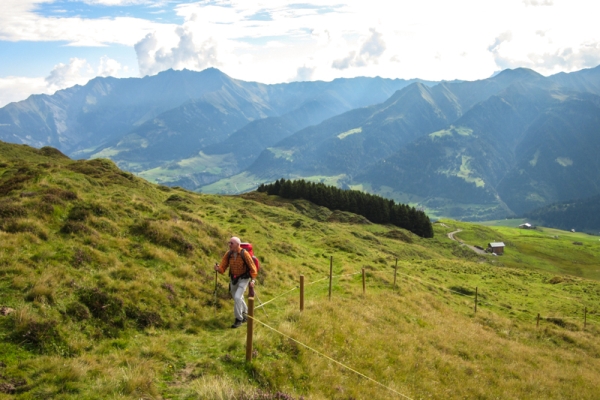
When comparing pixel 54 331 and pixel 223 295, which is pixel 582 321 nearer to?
pixel 223 295

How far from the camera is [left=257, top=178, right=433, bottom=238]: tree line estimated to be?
10775 cm

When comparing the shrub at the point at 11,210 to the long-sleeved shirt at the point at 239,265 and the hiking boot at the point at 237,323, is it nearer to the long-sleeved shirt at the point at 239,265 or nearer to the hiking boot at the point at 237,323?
the long-sleeved shirt at the point at 239,265

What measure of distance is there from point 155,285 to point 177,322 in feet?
8.14

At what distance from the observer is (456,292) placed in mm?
36469

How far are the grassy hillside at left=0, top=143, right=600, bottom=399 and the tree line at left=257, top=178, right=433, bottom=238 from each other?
247 ft

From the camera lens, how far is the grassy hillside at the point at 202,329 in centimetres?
1061

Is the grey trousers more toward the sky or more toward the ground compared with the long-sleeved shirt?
more toward the ground

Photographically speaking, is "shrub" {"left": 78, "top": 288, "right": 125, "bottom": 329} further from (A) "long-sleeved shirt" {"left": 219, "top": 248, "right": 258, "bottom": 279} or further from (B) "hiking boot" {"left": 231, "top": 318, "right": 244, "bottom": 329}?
(B) "hiking boot" {"left": 231, "top": 318, "right": 244, "bottom": 329}

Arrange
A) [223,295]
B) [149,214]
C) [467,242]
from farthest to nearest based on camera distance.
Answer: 1. [467,242]
2. [149,214]
3. [223,295]

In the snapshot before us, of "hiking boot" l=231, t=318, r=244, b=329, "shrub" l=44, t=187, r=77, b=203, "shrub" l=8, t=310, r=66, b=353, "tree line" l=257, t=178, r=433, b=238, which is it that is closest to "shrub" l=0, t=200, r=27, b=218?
"shrub" l=44, t=187, r=77, b=203

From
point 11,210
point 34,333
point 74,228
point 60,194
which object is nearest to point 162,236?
point 74,228

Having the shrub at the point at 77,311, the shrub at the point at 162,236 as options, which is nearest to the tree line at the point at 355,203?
the shrub at the point at 162,236

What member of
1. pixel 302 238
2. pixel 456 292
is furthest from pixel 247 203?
pixel 456 292

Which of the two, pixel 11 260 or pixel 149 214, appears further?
pixel 149 214
